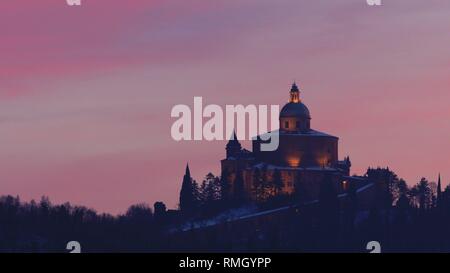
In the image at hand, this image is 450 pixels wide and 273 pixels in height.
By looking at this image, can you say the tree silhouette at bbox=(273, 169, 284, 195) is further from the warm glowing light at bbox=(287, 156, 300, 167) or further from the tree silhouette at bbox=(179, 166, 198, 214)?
the tree silhouette at bbox=(179, 166, 198, 214)

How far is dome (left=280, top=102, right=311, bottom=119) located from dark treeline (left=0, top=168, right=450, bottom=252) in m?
6.79

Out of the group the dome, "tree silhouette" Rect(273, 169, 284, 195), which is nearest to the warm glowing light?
"tree silhouette" Rect(273, 169, 284, 195)

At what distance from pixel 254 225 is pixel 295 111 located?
15593mm

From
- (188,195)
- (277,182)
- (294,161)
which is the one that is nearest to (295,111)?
(294,161)

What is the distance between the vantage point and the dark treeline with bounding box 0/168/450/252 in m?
116

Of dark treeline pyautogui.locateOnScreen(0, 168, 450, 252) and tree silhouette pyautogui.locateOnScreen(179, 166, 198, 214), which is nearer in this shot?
dark treeline pyautogui.locateOnScreen(0, 168, 450, 252)

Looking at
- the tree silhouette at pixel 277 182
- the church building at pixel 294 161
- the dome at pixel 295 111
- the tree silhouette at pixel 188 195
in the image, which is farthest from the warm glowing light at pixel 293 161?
the tree silhouette at pixel 188 195

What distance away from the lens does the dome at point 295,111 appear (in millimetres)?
142375

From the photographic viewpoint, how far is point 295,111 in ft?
468

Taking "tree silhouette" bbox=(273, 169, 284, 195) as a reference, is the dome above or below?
above

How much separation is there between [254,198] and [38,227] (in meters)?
24.3

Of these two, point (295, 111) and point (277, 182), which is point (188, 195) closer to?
point (277, 182)
